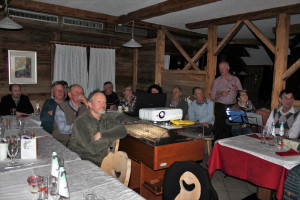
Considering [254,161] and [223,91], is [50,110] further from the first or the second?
[223,91]

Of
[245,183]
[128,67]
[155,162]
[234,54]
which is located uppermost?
[234,54]

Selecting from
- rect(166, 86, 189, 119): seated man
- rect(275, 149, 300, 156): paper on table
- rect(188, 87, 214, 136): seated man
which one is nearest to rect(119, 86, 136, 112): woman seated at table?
rect(166, 86, 189, 119): seated man

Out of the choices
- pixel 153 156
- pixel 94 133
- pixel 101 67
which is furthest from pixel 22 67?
pixel 153 156

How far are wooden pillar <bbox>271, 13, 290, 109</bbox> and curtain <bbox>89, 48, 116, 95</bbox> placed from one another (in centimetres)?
427

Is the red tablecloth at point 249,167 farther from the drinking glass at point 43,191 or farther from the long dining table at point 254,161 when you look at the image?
the drinking glass at point 43,191

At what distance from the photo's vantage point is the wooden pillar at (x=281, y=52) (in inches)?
165

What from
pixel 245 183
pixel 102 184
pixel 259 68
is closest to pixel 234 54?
pixel 259 68

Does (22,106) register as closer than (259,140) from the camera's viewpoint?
No

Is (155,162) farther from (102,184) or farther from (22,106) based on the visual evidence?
(22,106)

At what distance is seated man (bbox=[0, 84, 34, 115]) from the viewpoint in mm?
4410

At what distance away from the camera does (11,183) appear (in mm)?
1560

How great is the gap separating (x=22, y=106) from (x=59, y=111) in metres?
1.99

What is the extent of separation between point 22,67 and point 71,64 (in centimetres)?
112

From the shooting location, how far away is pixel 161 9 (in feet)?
14.1
